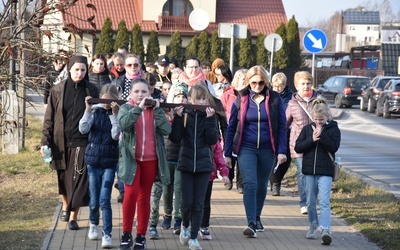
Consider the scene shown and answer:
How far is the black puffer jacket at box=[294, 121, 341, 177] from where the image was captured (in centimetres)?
909

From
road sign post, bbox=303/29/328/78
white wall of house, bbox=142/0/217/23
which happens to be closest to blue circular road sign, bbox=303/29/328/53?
road sign post, bbox=303/29/328/78

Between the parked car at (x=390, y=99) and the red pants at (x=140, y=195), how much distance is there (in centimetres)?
2748

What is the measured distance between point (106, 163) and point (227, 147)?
4.77ft

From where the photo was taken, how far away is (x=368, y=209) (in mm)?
11258

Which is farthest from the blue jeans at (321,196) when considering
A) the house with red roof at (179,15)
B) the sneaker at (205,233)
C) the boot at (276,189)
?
the house with red roof at (179,15)

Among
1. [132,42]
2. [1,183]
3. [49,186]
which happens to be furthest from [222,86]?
[132,42]

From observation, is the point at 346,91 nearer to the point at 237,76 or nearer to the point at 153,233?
the point at 237,76

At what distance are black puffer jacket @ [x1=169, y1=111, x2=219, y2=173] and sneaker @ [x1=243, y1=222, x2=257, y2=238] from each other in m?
0.92

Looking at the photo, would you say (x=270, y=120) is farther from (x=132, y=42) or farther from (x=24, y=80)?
(x=132, y=42)

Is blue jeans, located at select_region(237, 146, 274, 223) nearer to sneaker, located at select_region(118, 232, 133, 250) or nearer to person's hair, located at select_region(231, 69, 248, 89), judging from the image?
sneaker, located at select_region(118, 232, 133, 250)


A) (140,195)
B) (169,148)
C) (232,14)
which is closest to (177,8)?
(232,14)

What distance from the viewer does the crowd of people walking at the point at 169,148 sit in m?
8.17

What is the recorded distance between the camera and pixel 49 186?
12.8 m

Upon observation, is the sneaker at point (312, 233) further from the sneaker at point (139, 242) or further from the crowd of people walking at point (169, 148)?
the sneaker at point (139, 242)
